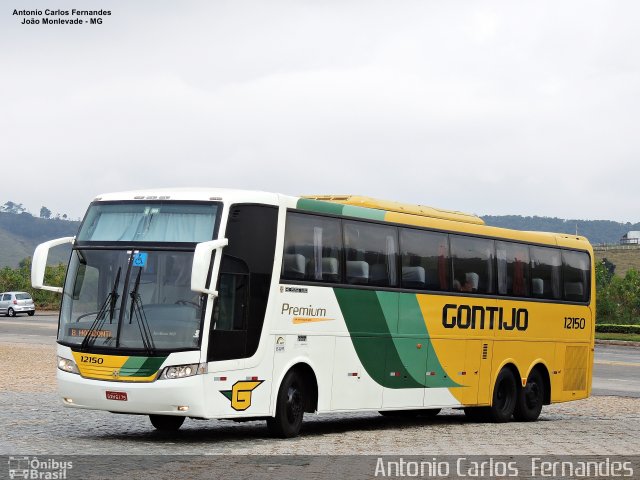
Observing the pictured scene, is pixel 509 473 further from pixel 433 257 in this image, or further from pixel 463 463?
pixel 433 257

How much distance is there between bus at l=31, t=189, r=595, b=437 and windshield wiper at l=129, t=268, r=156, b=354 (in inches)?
0.7

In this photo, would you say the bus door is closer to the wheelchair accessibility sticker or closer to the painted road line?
the wheelchair accessibility sticker

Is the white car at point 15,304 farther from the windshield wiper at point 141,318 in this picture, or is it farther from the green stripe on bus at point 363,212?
the windshield wiper at point 141,318

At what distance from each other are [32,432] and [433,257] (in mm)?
7274

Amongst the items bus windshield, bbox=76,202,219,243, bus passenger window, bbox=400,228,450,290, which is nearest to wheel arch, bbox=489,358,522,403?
bus passenger window, bbox=400,228,450,290

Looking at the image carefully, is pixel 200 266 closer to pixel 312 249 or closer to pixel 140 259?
pixel 140 259

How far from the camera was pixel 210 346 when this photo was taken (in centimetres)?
1501

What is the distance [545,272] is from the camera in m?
23.3

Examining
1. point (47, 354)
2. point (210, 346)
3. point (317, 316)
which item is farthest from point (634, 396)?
point (47, 354)

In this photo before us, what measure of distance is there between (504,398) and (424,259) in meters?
3.99

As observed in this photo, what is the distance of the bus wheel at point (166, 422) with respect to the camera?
56.3 ft

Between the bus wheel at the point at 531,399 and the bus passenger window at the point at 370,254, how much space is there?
5027mm

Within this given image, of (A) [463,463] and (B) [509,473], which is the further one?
(A) [463,463]

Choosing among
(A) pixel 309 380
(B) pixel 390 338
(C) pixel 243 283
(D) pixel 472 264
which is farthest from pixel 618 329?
(C) pixel 243 283
